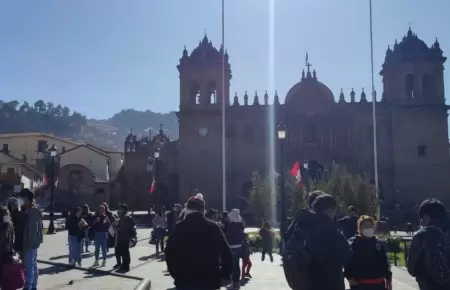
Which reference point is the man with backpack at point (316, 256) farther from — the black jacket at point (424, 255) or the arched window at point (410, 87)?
the arched window at point (410, 87)

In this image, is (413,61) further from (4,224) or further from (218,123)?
(4,224)

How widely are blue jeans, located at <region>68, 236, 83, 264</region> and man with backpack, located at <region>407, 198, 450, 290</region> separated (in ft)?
33.2

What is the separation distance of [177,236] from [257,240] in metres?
16.1

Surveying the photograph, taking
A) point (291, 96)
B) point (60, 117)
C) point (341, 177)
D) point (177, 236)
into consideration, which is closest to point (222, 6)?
point (341, 177)

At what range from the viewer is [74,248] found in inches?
541

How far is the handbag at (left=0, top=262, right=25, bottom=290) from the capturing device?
20.1 ft

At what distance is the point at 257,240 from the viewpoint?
68.4ft

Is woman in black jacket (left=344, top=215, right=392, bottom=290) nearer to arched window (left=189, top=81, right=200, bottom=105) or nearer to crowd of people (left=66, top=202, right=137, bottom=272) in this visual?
crowd of people (left=66, top=202, right=137, bottom=272)

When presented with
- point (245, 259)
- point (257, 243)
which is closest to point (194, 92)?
point (257, 243)

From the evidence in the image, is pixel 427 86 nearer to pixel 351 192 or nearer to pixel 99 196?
pixel 351 192

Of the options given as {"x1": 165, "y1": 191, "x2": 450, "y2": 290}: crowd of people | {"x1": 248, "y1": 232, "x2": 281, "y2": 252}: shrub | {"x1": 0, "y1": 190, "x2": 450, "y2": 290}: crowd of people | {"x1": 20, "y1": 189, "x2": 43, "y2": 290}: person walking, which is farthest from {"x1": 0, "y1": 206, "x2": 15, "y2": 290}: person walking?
{"x1": 248, "y1": 232, "x2": 281, "y2": 252}: shrub

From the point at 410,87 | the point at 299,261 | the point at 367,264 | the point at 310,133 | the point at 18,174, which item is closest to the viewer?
the point at 299,261

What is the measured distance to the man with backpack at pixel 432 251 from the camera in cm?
505

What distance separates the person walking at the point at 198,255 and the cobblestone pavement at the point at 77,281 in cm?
542
